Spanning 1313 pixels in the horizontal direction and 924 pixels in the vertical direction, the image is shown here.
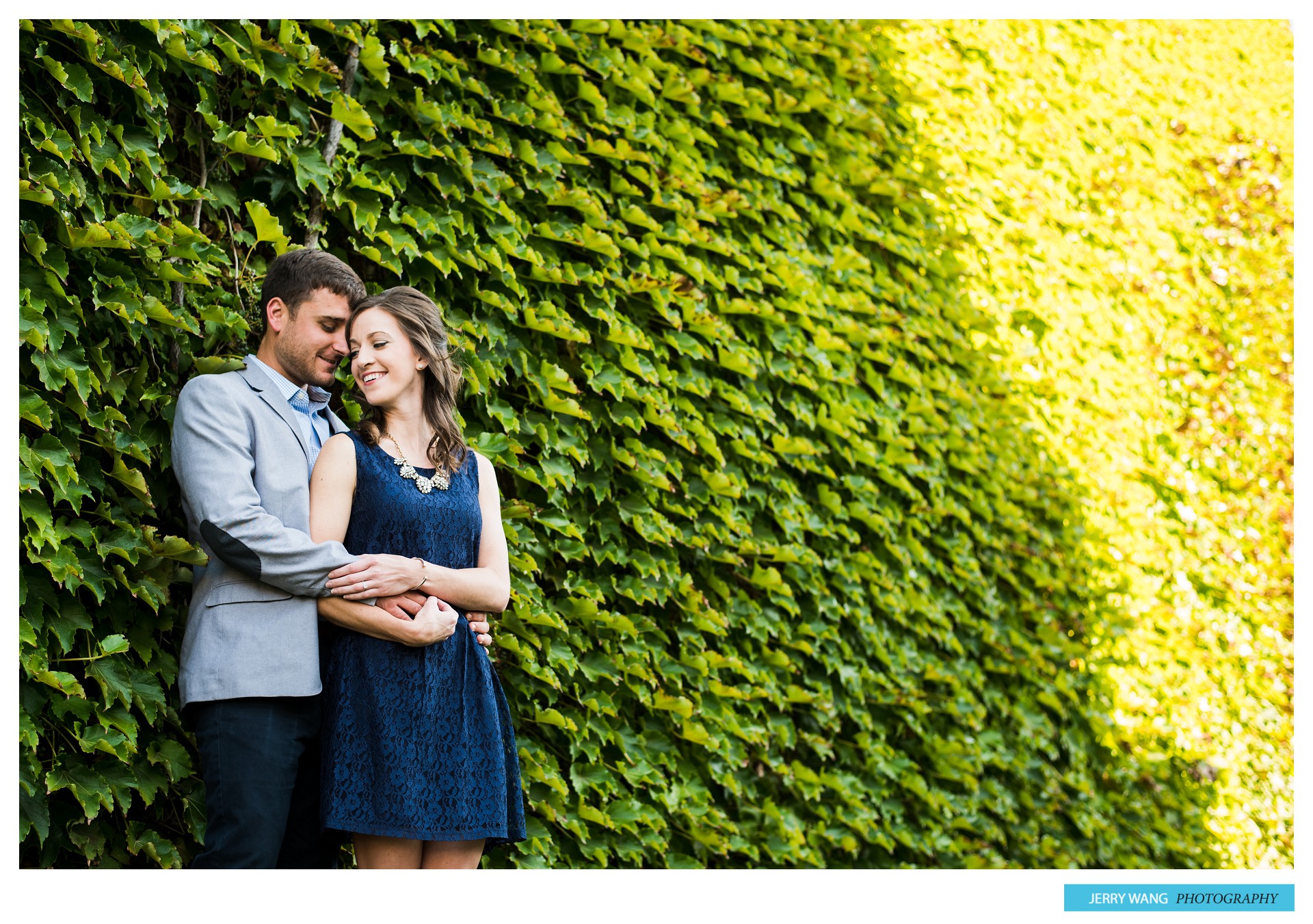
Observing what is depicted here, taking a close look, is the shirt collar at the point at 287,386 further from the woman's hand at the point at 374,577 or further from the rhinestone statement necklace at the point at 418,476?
the woman's hand at the point at 374,577

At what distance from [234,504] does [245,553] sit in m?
0.09

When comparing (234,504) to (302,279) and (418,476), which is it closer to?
(418,476)

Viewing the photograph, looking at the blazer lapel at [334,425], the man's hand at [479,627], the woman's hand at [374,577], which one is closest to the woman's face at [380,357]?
the blazer lapel at [334,425]

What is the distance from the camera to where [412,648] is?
215 centimetres

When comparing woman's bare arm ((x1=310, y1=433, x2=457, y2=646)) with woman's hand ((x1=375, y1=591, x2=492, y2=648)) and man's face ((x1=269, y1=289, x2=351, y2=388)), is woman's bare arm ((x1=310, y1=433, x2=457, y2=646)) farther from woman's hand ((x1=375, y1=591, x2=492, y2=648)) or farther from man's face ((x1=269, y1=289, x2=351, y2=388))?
man's face ((x1=269, y1=289, x2=351, y2=388))

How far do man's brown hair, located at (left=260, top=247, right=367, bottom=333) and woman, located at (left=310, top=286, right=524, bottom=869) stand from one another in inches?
3.6

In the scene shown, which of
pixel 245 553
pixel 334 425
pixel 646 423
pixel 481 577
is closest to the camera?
pixel 245 553

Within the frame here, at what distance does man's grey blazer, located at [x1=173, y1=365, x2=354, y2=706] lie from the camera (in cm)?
201

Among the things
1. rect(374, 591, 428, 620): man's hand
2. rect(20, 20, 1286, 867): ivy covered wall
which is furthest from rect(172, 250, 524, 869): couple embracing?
rect(20, 20, 1286, 867): ivy covered wall

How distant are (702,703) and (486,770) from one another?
4.39 ft

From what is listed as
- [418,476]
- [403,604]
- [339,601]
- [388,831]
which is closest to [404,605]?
[403,604]

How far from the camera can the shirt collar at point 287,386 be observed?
2240mm

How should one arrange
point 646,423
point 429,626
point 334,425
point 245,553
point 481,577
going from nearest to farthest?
point 245,553
point 429,626
point 481,577
point 334,425
point 646,423

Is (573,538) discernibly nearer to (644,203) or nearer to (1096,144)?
(644,203)
